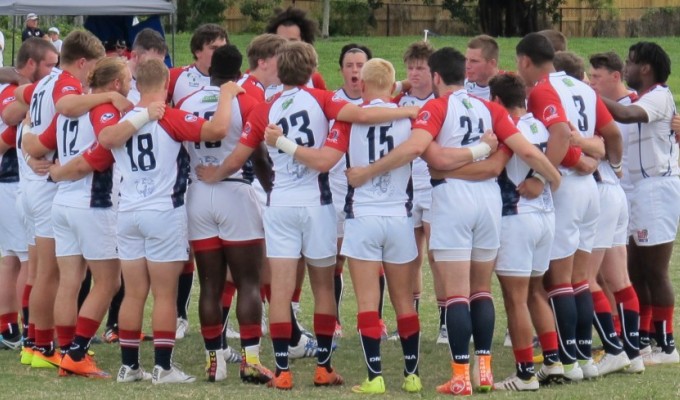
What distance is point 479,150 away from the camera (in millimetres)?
7352

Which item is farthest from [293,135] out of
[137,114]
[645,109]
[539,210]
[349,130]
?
[645,109]

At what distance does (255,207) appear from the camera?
7988mm

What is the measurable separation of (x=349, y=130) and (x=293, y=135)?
0.36m

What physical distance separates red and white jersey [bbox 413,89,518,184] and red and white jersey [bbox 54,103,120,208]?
2.23 meters

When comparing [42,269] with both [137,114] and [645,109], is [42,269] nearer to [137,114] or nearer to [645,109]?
[137,114]

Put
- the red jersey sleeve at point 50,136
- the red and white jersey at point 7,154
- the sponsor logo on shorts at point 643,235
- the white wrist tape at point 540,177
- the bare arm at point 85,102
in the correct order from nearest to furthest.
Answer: the white wrist tape at point 540,177 → the bare arm at point 85,102 → the red jersey sleeve at point 50,136 → the sponsor logo on shorts at point 643,235 → the red and white jersey at point 7,154

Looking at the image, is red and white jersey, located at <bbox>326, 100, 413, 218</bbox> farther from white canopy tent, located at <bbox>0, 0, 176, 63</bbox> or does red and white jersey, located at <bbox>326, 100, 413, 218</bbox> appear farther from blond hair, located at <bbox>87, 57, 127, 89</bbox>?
white canopy tent, located at <bbox>0, 0, 176, 63</bbox>

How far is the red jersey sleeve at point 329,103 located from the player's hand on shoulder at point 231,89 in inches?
21.5

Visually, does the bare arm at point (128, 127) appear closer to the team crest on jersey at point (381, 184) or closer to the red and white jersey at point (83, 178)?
the red and white jersey at point (83, 178)

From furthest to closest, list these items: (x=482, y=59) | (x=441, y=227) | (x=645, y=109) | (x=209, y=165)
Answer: (x=482, y=59), (x=645, y=109), (x=209, y=165), (x=441, y=227)

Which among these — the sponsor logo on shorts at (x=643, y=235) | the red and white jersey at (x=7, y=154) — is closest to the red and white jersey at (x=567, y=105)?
the sponsor logo on shorts at (x=643, y=235)

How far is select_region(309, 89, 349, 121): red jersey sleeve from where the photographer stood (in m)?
7.57

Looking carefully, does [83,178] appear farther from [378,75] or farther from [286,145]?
[378,75]

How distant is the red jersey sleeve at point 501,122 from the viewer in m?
7.44
